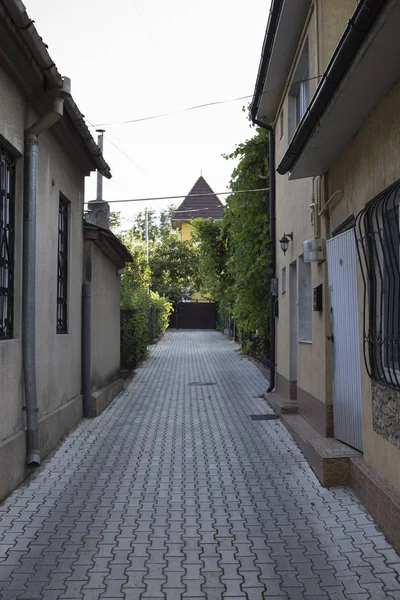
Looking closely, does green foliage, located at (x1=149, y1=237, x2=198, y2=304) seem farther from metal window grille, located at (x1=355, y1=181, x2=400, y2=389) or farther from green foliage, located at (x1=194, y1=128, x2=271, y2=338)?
metal window grille, located at (x1=355, y1=181, x2=400, y2=389)

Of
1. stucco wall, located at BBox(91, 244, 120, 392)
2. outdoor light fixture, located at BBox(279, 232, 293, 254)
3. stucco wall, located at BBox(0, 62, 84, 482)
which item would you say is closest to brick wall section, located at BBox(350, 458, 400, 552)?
stucco wall, located at BBox(0, 62, 84, 482)

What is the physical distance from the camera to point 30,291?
258 inches

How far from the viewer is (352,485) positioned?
599 centimetres

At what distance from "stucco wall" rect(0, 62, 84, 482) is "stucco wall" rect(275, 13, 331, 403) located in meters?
3.22

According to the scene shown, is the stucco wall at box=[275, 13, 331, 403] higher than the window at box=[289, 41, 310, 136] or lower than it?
lower

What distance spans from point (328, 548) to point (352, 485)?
4.74 ft

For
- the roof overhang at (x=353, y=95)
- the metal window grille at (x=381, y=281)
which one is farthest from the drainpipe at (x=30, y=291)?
the metal window grille at (x=381, y=281)

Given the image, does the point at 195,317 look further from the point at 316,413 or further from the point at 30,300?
the point at 30,300

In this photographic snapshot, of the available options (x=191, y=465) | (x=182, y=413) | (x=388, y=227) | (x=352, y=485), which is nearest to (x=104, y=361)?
(x=182, y=413)

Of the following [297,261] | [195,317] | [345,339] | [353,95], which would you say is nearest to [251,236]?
[297,261]

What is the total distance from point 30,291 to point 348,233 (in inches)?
126

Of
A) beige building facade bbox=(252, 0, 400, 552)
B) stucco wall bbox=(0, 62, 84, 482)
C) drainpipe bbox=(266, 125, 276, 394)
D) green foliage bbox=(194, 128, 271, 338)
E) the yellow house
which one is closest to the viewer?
beige building facade bbox=(252, 0, 400, 552)

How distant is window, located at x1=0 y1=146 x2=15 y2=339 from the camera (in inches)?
242

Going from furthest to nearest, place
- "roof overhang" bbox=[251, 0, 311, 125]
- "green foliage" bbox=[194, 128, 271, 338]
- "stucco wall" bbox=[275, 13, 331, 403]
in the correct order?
1. "green foliage" bbox=[194, 128, 271, 338]
2. "roof overhang" bbox=[251, 0, 311, 125]
3. "stucco wall" bbox=[275, 13, 331, 403]
